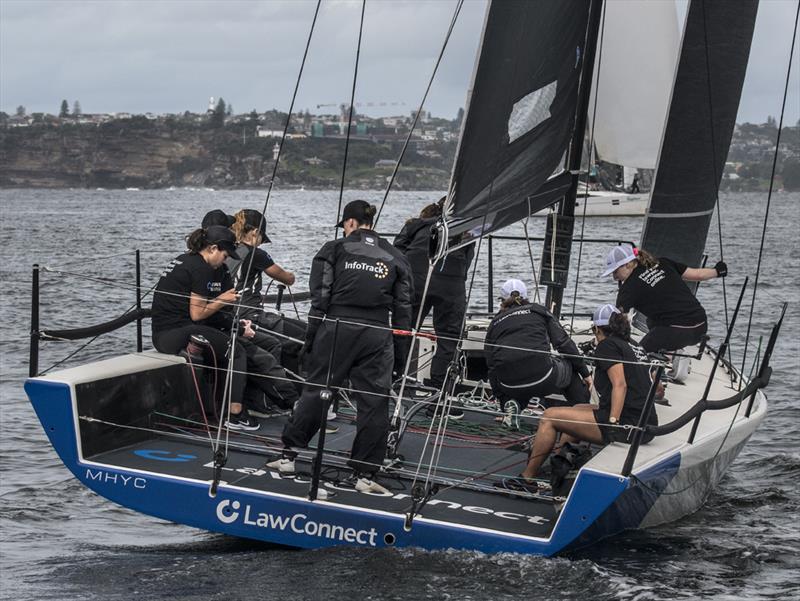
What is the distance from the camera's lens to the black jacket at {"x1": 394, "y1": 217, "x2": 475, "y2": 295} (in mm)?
9820

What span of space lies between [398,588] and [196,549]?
2.06 m

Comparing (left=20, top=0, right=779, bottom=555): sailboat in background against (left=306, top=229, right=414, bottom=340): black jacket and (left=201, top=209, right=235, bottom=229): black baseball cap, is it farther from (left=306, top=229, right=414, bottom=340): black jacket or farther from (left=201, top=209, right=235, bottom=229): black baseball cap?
(left=201, top=209, right=235, bottom=229): black baseball cap

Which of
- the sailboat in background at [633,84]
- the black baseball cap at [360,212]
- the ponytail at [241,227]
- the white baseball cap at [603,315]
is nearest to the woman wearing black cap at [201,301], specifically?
the ponytail at [241,227]

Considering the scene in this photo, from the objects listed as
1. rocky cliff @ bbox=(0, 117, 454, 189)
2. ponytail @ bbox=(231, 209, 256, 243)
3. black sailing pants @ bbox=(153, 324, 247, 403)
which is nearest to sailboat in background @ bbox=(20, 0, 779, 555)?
black sailing pants @ bbox=(153, 324, 247, 403)

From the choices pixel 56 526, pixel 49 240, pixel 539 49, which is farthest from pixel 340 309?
pixel 49 240

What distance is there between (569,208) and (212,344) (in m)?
3.35

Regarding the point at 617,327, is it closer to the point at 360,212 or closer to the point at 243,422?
the point at 360,212

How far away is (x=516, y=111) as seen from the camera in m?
8.86

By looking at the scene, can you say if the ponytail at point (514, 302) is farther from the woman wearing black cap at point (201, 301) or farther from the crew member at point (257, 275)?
the woman wearing black cap at point (201, 301)

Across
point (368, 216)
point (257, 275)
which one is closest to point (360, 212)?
point (368, 216)

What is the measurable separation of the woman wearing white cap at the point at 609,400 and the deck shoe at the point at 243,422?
2241 mm

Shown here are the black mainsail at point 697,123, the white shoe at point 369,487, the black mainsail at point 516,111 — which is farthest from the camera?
the black mainsail at point 697,123

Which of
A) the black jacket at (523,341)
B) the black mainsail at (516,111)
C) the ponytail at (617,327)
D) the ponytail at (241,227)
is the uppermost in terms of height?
the black mainsail at (516,111)

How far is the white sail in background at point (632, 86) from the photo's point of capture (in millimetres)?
12188
